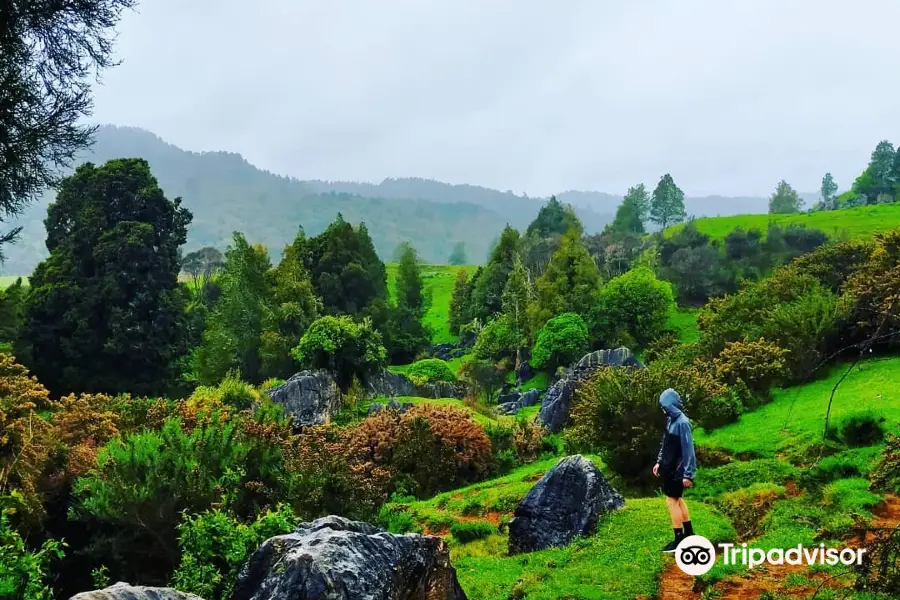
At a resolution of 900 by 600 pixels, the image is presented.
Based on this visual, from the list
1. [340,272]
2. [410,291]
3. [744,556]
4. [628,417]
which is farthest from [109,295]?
[744,556]

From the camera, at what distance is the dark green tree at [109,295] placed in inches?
1121

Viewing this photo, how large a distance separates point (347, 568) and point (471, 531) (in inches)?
272

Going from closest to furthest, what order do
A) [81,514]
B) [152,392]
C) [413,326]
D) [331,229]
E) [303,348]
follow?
1. [81,514]
2. [303,348]
3. [152,392]
4. [331,229]
5. [413,326]

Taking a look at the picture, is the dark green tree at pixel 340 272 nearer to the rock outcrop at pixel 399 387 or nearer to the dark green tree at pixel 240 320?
the dark green tree at pixel 240 320

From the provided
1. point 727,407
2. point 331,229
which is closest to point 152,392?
point 331,229

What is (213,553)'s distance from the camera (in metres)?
6.84

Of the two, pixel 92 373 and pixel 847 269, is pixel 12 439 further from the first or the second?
pixel 847 269

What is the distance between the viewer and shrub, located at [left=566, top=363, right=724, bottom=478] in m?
12.3

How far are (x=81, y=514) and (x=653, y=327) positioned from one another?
35.6 metres

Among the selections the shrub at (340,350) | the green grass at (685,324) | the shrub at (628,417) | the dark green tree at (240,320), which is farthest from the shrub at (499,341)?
the shrub at (628,417)

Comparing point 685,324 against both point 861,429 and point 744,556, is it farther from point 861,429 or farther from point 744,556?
point 744,556

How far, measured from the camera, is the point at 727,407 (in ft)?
54.6

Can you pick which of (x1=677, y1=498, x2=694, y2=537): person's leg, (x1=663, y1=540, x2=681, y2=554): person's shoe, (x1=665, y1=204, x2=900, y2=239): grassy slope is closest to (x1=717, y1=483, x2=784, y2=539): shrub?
(x1=663, y1=540, x2=681, y2=554): person's shoe

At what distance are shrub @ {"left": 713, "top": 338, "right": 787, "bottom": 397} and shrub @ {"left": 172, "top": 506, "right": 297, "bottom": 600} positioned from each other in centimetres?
1596
